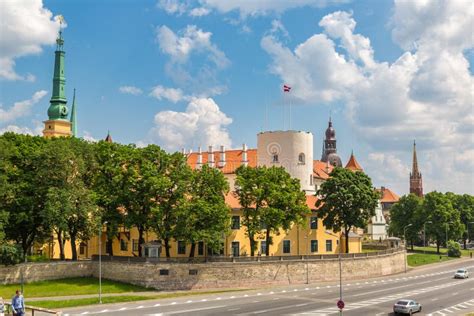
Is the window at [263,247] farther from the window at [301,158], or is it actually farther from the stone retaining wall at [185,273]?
the window at [301,158]

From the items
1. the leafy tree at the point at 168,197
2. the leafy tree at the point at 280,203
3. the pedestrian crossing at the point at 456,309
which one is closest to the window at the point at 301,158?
the leafy tree at the point at 280,203

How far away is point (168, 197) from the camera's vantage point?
6525 cm

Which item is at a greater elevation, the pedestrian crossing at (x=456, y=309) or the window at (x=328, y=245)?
the window at (x=328, y=245)

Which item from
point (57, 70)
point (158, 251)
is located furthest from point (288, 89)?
point (57, 70)

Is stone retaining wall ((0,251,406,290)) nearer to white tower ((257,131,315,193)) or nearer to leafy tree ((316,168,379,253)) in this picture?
leafy tree ((316,168,379,253))

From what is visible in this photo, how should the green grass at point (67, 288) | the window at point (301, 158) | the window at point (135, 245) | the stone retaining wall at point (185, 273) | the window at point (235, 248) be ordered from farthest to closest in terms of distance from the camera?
the window at point (301, 158), the window at point (135, 245), the window at point (235, 248), the stone retaining wall at point (185, 273), the green grass at point (67, 288)

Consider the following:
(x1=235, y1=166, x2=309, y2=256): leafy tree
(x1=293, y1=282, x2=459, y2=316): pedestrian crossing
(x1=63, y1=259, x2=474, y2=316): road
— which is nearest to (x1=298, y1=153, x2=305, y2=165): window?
(x1=235, y1=166, x2=309, y2=256): leafy tree

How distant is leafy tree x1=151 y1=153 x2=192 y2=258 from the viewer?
209ft

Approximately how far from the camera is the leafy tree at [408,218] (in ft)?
406

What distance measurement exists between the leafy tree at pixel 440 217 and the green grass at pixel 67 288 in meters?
78.6

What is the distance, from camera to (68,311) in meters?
48.1

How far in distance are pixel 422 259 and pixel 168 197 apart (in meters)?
64.0

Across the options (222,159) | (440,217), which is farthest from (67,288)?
(440,217)

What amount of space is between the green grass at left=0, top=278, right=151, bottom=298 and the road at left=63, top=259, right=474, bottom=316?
8.11 meters
